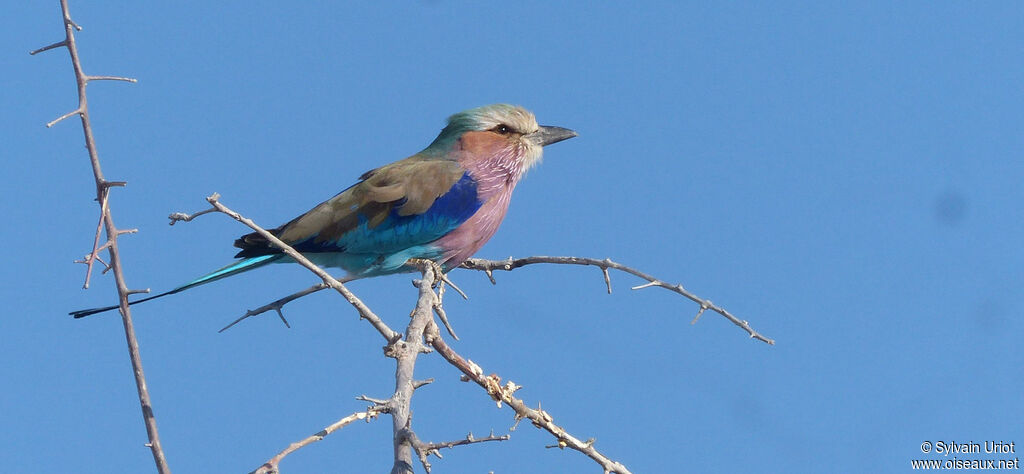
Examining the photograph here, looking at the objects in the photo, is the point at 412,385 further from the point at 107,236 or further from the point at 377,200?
the point at 377,200

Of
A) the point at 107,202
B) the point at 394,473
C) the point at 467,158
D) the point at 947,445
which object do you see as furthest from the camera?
the point at 467,158

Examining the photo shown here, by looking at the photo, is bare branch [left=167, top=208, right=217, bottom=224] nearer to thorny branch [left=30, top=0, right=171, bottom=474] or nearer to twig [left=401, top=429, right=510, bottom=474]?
thorny branch [left=30, top=0, right=171, bottom=474]

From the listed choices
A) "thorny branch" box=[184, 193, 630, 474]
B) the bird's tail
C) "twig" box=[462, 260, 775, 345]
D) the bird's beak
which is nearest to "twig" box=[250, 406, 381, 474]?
"thorny branch" box=[184, 193, 630, 474]

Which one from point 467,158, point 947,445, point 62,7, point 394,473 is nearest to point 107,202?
point 62,7

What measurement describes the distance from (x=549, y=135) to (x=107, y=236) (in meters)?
3.35

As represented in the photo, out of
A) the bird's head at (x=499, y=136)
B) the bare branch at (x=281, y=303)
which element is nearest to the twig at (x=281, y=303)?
the bare branch at (x=281, y=303)

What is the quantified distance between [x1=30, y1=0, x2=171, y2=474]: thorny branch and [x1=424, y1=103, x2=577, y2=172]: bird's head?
2.83 metres

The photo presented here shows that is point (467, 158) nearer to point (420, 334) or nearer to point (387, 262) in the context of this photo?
point (387, 262)

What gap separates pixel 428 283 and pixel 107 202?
Result: 1332 millimetres

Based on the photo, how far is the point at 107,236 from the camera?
352 centimetres

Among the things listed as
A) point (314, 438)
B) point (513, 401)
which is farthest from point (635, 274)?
point (314, 438)

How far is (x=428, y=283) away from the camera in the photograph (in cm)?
427

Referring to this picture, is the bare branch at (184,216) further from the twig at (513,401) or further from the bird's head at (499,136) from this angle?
the bird's head at (499,136)

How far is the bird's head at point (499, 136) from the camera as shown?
20.2 feet
